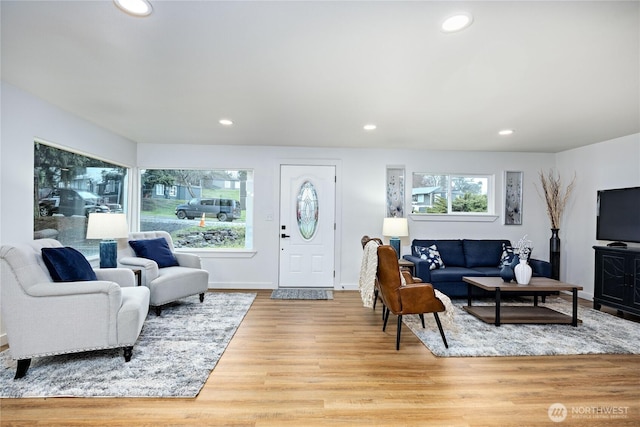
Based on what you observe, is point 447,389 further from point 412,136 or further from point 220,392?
point 412,136

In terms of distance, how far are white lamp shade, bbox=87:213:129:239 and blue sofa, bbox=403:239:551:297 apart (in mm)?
3676

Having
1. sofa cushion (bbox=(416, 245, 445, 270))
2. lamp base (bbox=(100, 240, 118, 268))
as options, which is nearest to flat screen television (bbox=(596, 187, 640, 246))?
sofa cushion (bbox=(416, 245, 445, 270))

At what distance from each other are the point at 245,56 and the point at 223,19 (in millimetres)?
405

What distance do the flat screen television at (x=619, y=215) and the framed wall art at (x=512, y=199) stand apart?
1.06 metres

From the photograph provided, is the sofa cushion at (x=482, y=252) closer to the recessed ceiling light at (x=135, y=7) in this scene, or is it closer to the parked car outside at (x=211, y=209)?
the parked car outside at (x=211, y=209)

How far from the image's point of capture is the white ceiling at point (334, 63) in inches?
67.7

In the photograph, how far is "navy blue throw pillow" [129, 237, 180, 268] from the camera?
155 inches

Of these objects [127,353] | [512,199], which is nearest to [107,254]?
[127,353]

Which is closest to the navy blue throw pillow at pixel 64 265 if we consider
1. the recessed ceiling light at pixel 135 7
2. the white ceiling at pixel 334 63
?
the white ceiling at pixel 334 63

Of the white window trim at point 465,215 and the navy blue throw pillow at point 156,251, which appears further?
the white window trim at point 465,215

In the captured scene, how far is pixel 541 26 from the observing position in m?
1.80

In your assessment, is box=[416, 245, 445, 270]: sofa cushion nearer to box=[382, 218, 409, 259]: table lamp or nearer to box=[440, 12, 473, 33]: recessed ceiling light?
box=[382, 218, 409, 259]: table lamp

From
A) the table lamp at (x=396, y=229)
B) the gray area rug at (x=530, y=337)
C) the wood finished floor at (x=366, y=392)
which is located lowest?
the wood finished floor at (x=366, y=392)

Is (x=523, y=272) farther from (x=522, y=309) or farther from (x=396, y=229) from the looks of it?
(x=396, y=229)
